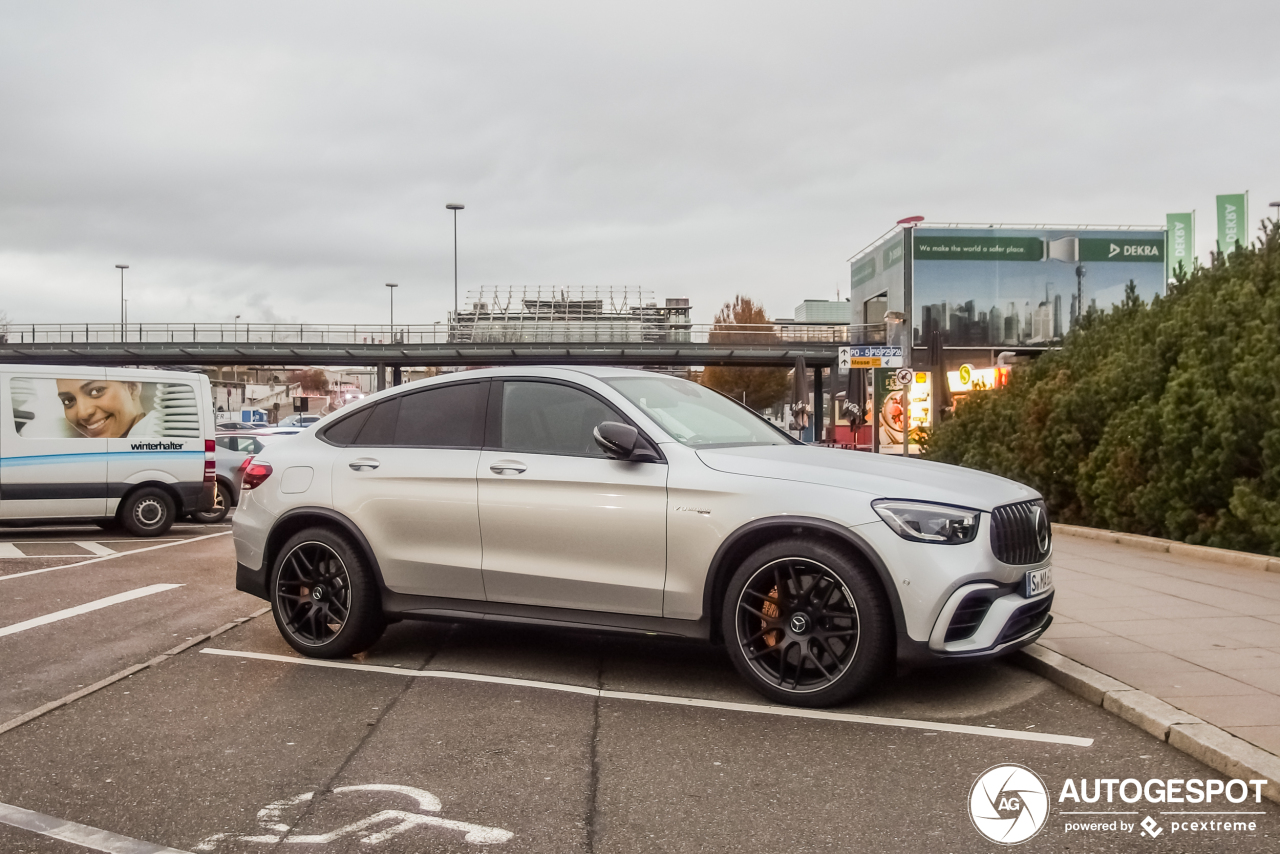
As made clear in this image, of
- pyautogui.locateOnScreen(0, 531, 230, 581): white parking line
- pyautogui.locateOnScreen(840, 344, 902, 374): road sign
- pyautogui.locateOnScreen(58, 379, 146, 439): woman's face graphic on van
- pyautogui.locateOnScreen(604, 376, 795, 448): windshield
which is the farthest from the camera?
pyautogui.locateOnScreen(840, 344, 902, 374): road sign

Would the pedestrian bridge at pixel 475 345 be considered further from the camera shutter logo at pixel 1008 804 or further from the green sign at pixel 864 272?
the camera shutter logo at pixel 1008 804

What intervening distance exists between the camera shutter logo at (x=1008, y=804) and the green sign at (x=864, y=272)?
61.6m

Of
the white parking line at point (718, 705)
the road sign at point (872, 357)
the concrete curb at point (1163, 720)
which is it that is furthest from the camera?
the road sign at point (872, 357)

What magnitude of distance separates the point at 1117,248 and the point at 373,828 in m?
62.3

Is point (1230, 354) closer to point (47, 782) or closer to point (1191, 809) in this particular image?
point (1191, 809)

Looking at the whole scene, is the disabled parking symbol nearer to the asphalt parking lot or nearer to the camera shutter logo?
the asphalt parking lot

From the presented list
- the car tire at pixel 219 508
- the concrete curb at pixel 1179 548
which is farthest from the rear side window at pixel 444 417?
the car tire at pixel 219 508

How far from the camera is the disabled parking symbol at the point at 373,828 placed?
3674 mm

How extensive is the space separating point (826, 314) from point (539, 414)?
387 ft

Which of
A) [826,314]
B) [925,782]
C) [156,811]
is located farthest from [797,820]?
[826,314]

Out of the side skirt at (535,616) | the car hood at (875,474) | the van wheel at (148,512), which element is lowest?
the van wheel at (148,512)

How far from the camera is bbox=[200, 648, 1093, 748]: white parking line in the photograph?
4.89 m

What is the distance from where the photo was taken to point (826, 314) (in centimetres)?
12162

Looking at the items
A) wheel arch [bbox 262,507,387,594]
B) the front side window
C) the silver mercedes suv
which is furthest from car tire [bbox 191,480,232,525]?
the front side window
